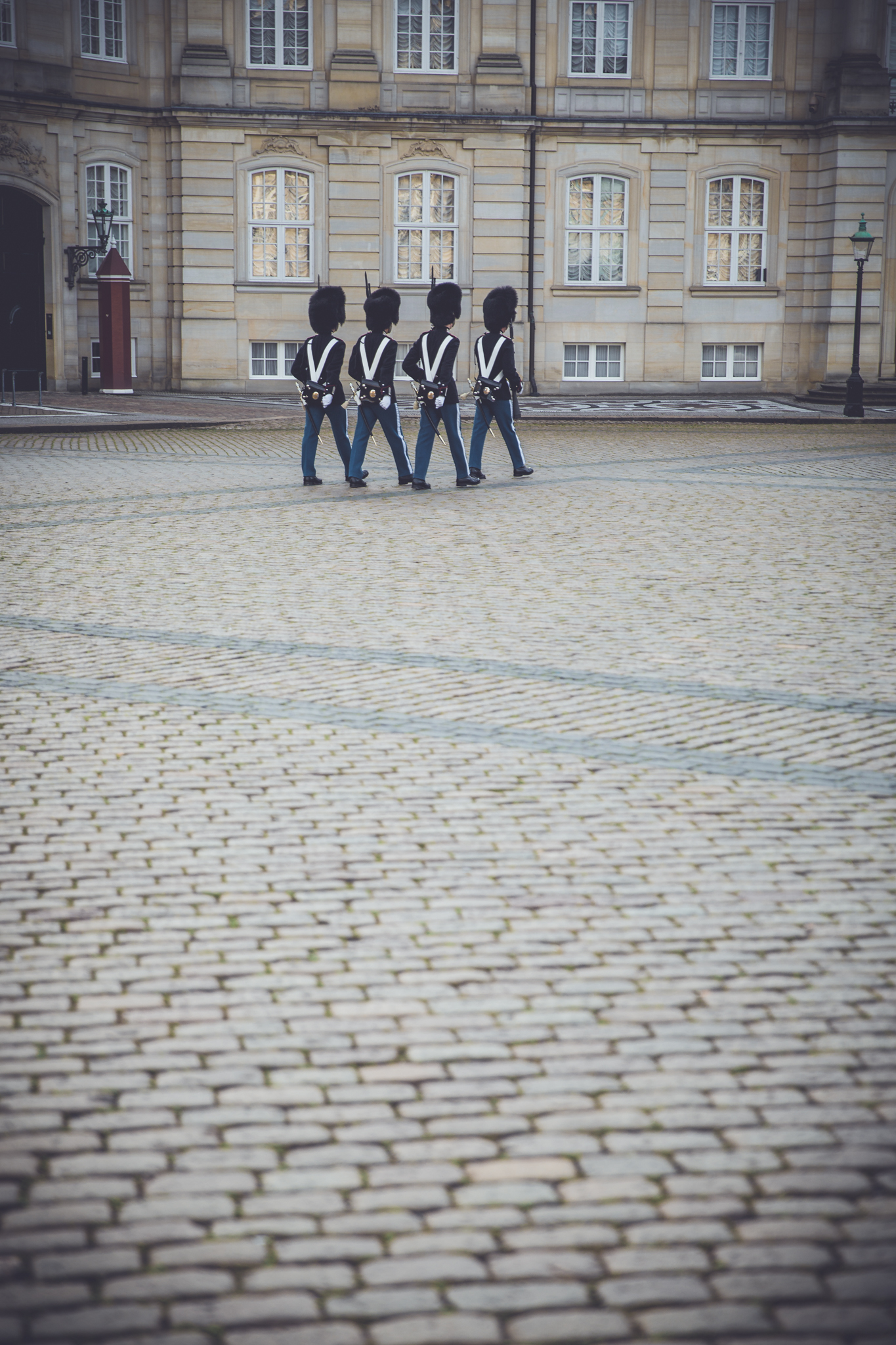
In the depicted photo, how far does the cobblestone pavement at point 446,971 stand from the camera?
8.52 ft

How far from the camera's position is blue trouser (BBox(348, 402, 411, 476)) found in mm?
14375

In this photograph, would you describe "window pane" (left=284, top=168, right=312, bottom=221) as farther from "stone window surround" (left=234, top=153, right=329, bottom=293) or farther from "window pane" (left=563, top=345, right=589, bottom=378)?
"window pane" (left=563, top=345, right=589, bottom=378)

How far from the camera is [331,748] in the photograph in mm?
5770

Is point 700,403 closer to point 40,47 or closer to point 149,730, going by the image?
point 40,47

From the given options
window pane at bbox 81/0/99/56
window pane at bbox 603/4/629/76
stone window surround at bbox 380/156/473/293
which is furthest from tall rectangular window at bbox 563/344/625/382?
window pane at bbox 81/0/99/56

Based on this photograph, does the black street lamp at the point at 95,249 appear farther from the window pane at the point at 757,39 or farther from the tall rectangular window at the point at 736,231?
the window pane at the point at 757,39

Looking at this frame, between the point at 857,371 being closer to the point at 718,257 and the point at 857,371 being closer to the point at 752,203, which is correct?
the point at 718,257

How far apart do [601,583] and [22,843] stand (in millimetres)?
5222

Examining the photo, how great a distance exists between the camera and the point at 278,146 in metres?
30.2

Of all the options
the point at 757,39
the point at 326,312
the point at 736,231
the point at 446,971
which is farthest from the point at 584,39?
the point at 446,971

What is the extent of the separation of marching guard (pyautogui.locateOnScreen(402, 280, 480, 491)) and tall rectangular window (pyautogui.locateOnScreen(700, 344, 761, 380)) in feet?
61.9

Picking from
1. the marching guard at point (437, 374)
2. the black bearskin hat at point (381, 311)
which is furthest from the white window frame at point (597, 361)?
the black bearskin hat at point (381, 311)

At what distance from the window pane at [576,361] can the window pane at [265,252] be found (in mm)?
6373

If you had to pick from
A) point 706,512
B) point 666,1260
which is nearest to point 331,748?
point 666,1260
